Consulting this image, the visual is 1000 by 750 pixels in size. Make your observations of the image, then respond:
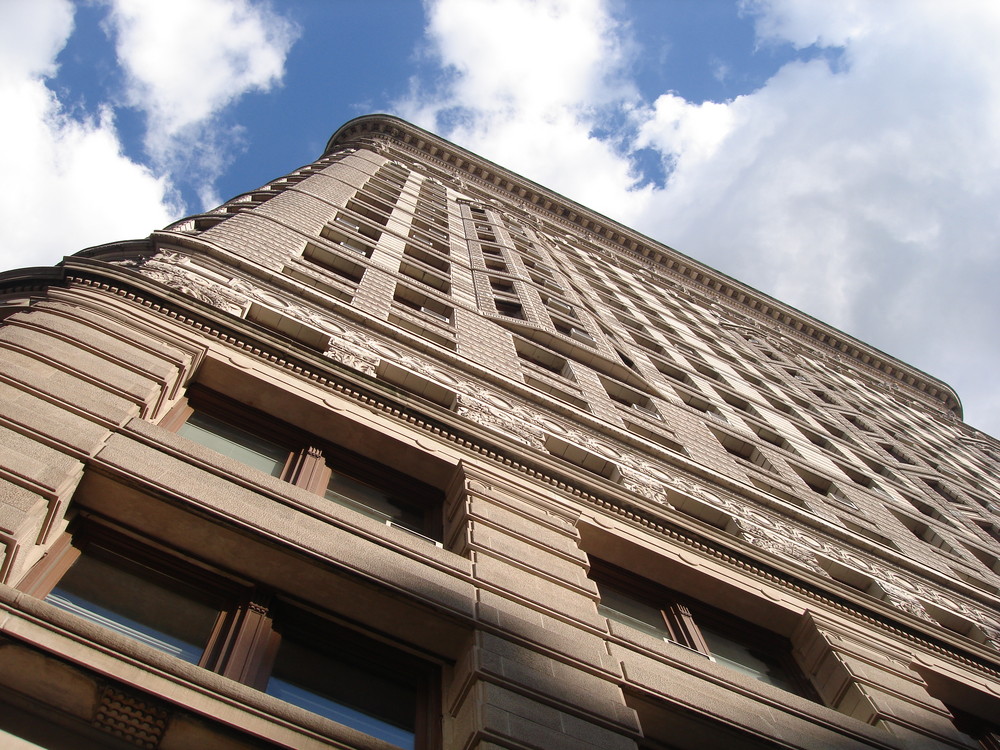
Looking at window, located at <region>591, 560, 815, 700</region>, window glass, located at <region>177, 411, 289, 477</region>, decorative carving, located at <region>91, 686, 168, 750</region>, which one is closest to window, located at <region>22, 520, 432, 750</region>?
decorative carving, located at <region>91, 686, 168, 750</region>

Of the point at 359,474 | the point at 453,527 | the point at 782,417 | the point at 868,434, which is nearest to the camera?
the point at 453,527

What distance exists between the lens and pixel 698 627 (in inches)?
464

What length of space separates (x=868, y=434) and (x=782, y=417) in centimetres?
1013

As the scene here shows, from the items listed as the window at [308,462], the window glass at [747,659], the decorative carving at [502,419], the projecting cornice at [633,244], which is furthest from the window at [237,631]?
the projecting cornice at [633,244]

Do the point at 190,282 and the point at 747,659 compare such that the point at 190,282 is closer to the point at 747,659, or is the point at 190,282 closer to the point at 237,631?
the point at 237,631

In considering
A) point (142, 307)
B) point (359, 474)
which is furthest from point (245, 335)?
point (359, 474)

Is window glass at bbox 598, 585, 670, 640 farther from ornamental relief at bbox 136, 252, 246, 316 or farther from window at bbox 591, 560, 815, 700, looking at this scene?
ornamental relief at bbox 136, 252, 246, 316

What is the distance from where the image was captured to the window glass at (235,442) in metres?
10.2

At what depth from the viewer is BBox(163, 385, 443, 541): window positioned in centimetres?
1034

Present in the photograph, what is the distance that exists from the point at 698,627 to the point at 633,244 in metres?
45.4

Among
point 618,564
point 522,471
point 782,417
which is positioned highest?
point 782,417

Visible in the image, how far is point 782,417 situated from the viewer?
29344 millimetres

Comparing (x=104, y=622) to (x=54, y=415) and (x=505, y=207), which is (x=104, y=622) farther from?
(x=505, y=207)

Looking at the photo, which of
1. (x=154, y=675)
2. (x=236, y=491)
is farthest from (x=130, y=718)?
(x=236, y=491)
